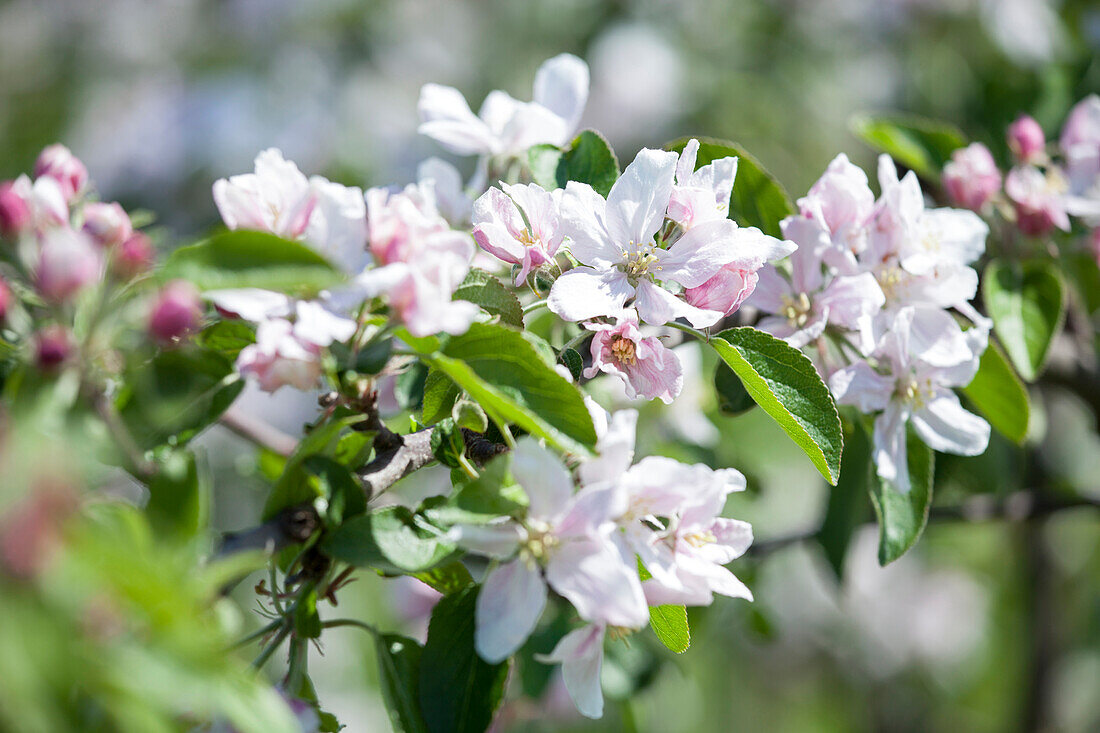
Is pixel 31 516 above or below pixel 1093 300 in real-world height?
above

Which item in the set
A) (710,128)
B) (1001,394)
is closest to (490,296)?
(1001,394)

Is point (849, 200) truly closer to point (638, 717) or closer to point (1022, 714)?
point (638, 717)

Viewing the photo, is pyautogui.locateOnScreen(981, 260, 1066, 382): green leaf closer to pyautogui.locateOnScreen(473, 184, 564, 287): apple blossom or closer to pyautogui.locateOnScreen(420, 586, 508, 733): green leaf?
pyautogui.locateOnScreen(473, 184, 564, 287): apple blossom

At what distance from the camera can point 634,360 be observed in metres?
0.83

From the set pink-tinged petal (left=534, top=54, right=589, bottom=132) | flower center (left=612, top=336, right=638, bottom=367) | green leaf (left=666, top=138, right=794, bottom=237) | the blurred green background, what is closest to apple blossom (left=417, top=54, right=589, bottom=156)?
pink-tinged petal (left=534, top=54, right=589, bottom=132)

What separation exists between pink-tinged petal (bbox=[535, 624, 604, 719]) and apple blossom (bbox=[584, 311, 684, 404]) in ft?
0.66

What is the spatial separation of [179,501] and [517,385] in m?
0.25


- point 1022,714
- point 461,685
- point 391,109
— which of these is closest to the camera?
point 461,685

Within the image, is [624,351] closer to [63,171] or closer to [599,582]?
[599,582]

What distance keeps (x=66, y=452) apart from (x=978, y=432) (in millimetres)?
803

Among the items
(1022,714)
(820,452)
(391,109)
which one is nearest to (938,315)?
(820,452)

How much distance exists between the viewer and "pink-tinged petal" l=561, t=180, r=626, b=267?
0.84 meters

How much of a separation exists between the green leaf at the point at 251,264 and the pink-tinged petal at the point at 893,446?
58 cm

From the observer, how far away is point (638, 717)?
170 centimetres
